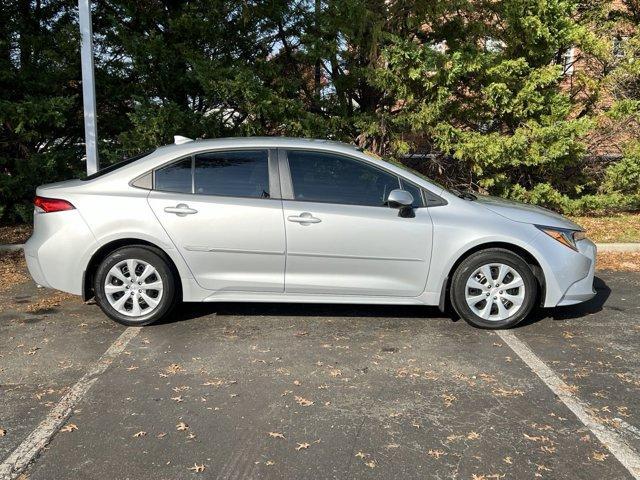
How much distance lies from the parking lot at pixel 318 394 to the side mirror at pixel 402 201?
3.25 ft

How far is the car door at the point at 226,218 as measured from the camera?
4883 mm

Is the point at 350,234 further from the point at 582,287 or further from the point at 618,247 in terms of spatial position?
the point at 618,247

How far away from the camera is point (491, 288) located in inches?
196

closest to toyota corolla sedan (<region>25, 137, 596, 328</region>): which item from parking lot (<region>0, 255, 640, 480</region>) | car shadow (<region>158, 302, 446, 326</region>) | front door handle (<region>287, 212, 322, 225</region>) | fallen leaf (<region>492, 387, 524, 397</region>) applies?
front door handle (<region>287, 212, 322, 225</region>)

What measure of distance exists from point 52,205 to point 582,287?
456 cm

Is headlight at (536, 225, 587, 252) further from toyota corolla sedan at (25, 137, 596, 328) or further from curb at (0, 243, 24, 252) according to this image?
curb at (0, 243, 24, 252)

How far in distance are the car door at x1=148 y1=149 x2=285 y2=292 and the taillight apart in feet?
2.36

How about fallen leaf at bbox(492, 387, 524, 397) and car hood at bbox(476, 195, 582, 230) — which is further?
car hood at bbox(476, 195, 582, 230)

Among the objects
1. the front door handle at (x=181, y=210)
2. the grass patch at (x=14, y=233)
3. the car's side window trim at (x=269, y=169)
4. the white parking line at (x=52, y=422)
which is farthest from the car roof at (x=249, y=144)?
the grass patch at (x=14, y=233)

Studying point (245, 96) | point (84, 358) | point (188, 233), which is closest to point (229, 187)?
point (188, 233)

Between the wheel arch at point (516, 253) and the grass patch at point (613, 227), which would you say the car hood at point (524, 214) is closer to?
the wheel arch at point (516, 253)

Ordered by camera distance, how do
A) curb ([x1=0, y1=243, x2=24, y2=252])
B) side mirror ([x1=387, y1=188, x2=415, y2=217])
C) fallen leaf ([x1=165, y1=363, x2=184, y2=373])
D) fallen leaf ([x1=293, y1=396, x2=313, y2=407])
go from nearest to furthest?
fallen leaf ([x1=293, y1=396, x2=313, y2=407]) → fallen leaf ([x1=165, y1=363, x2=184, y2=373]) → side mirror ([x1=387, y1=188, x2=415, y2=217]) → curb ([x1=0, y1=243, x2=24, y2=252])

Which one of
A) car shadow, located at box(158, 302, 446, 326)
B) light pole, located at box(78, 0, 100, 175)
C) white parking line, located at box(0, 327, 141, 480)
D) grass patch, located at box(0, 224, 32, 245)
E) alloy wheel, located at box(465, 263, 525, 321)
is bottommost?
white parking line, located at box(0, 327, 141, 480)

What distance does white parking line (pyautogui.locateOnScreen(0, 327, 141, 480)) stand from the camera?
295cm
